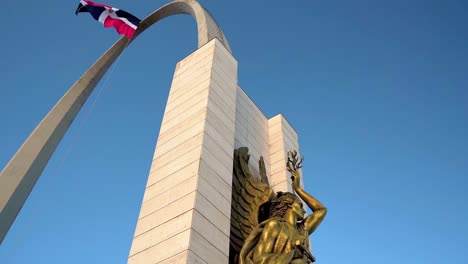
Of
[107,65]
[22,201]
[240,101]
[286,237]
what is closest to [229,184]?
[286,237]

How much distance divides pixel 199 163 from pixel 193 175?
307mm

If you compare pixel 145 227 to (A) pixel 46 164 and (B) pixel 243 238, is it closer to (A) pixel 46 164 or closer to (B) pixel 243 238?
(B) pixel 243 238

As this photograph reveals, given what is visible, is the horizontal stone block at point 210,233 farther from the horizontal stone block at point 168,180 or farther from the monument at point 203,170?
the horizontal stone block at point 168,180

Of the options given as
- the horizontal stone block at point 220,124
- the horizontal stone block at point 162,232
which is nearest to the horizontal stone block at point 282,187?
the horizontal stone block at point 220,124

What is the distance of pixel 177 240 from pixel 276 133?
791 centimetres

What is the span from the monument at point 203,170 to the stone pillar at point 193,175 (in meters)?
0.02

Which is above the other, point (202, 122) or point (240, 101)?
point (240, 101)

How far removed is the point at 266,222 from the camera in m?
8.62

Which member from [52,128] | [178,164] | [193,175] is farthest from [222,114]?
[52,128]

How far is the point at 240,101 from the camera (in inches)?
538

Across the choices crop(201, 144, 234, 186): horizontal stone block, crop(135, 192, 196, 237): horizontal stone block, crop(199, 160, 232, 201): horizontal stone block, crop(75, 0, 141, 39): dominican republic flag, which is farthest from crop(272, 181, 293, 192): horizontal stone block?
crop(75, 0, 141, 39): dominican republic flag

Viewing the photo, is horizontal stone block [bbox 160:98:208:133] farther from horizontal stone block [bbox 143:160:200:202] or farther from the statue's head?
the statue's head

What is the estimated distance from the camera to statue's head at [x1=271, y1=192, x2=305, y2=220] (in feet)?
30.5

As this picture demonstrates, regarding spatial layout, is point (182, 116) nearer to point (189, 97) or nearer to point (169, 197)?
point (189, 97)
